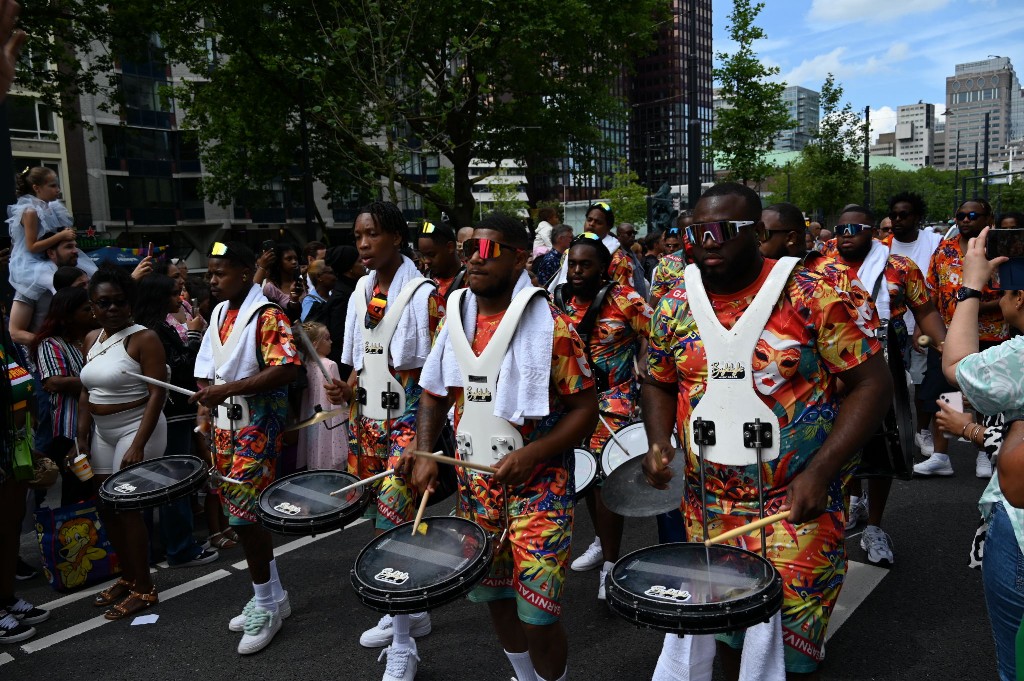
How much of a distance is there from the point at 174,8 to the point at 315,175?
8.49 m

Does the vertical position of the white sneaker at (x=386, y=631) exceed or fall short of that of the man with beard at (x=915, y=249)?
it falls short

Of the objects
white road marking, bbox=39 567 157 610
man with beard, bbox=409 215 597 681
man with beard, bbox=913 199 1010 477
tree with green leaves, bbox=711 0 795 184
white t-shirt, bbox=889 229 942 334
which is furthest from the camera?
tree with green leaves, bbox=711 0 795 184

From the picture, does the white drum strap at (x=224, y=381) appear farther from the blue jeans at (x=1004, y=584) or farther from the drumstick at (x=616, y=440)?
the blue jeans at (x=1004, y=584)

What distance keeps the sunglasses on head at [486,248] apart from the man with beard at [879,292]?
3.33m

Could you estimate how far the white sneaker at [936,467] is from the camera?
6996mm

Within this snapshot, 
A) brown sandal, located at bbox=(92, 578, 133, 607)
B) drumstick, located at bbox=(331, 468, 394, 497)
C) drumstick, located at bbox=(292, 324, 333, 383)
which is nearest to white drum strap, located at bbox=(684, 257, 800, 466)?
drumstick, located at bbox=(331, 468, 394, 497)

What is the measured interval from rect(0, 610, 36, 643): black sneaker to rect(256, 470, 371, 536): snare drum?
2.17 m

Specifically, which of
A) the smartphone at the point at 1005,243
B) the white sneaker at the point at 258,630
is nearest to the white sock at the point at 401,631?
the white sneaker at the point at 258,630

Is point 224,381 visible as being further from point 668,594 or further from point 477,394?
point 668,594

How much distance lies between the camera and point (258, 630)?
14.8 ft

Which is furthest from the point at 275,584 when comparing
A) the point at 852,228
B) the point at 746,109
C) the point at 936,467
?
Answer: the point at 746,109

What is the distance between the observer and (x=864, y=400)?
268cm

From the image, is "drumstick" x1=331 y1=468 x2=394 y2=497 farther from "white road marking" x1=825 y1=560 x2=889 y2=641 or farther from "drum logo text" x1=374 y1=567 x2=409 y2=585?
"white road marking" x1=825 y1=560 x2=889 y2=641

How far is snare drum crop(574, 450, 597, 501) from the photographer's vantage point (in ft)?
14.0
